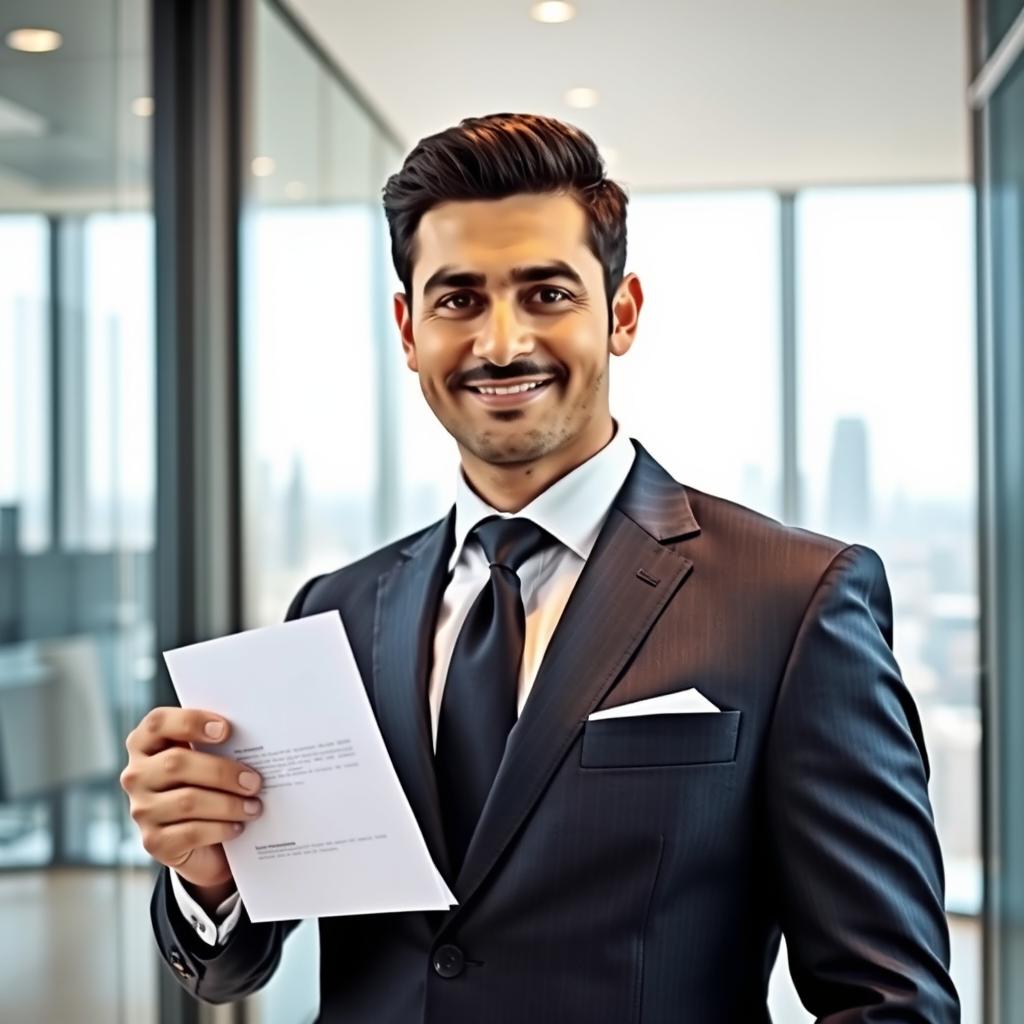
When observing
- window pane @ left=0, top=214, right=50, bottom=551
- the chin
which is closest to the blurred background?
window pane @ left=0, top=214, right=50, bottom=551

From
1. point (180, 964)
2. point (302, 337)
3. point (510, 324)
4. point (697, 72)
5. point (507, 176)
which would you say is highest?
point (697, 72)

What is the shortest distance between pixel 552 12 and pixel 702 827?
9.88 feet

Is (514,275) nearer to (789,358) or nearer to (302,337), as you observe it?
(302,337)

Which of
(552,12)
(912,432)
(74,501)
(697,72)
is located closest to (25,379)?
(74,501)

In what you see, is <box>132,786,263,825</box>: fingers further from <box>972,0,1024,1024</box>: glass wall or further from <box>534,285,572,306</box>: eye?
<box>972,0,1024,1024</box>: glass wall

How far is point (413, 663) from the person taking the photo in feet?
4.29

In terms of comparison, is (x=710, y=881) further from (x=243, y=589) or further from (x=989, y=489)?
(x=243, y=589)

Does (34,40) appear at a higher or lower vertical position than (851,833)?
higher

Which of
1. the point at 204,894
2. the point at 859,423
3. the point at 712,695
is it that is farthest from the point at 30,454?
the point at 859,423

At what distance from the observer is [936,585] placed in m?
5.18

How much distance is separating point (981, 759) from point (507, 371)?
7.28 ft

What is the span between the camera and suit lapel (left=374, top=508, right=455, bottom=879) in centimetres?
124

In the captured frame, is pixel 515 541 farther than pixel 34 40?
No

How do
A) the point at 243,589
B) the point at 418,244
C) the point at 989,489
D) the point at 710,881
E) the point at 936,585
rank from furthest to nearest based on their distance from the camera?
the point at 936,585 < the point at 243,589 < the point at 989,489 < the point at 418,244 < the point at 710,881
